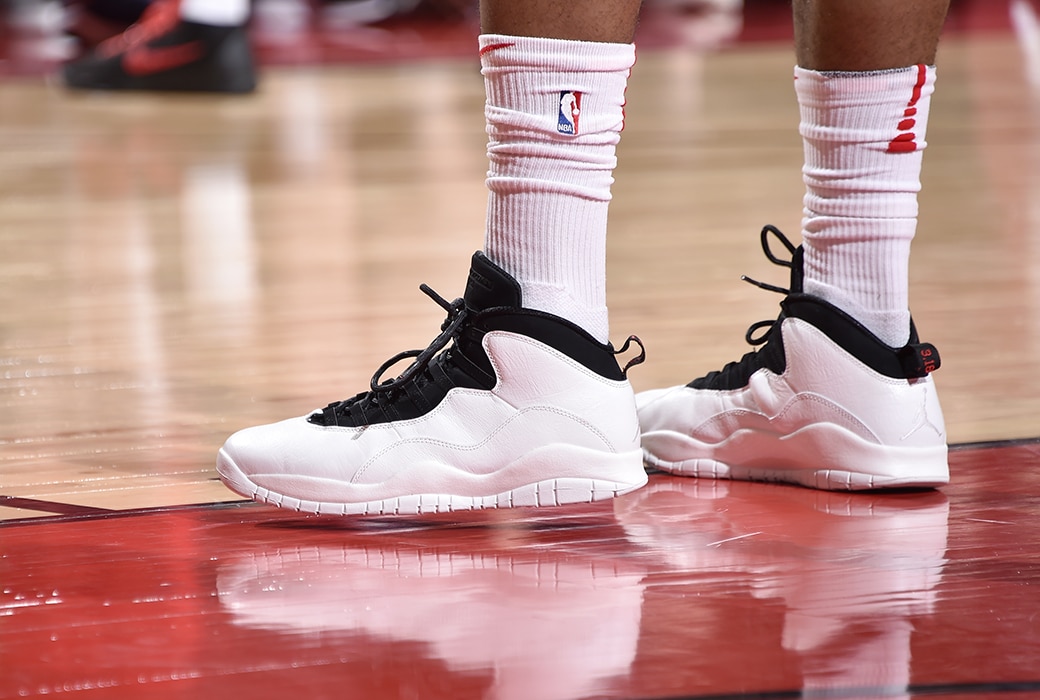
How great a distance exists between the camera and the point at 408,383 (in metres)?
0.86

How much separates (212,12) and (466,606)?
266 centimetres

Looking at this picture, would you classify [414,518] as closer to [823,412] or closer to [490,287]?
[490,287]

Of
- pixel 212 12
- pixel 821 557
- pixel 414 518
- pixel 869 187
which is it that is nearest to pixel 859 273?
pixel 869 187

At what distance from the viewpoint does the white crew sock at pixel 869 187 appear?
88cm

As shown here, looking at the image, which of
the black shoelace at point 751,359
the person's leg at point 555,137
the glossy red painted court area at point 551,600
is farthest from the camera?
the black shoelace at point 751,359

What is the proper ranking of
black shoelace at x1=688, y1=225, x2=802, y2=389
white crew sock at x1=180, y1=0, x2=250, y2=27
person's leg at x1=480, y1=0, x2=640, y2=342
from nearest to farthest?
person's leg at x1=480, y1=0, x2=640, y2=342
black shoelace at x1=688, y1=225, x2=802, y2=389
white crew sock at x1=180, y1=0, x2=250, y2=27

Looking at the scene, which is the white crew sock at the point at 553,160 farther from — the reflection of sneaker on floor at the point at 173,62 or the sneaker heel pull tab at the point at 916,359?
Result: the reflection of sneaker on floor at the point at 173,62

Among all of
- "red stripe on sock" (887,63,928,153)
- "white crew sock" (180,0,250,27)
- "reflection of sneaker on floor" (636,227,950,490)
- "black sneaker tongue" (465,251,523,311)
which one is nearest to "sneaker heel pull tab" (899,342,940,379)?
"reflection of sneaker on floor" (636,227,950,490)

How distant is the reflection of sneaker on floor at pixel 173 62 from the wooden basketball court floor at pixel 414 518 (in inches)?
32.0

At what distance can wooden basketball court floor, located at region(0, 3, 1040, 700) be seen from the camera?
64 centimetres

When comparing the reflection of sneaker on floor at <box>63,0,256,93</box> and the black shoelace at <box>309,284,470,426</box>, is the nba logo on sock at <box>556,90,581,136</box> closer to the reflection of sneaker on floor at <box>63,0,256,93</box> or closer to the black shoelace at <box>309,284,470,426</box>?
the black shoelace at <box>309,284,470,426</box>

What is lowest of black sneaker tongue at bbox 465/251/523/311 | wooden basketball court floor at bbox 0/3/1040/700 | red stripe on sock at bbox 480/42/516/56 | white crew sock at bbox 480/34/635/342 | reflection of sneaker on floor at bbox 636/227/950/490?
wooden basketball court floor at bbox 0/3/1040/700

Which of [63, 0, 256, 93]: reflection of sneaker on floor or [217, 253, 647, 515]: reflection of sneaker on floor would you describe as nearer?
[217, 253, 647, 515]: reflection of sneaker on floor

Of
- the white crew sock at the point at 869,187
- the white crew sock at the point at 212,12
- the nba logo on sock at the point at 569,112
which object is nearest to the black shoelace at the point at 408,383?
the nba logo on sock at the point at 569,112
